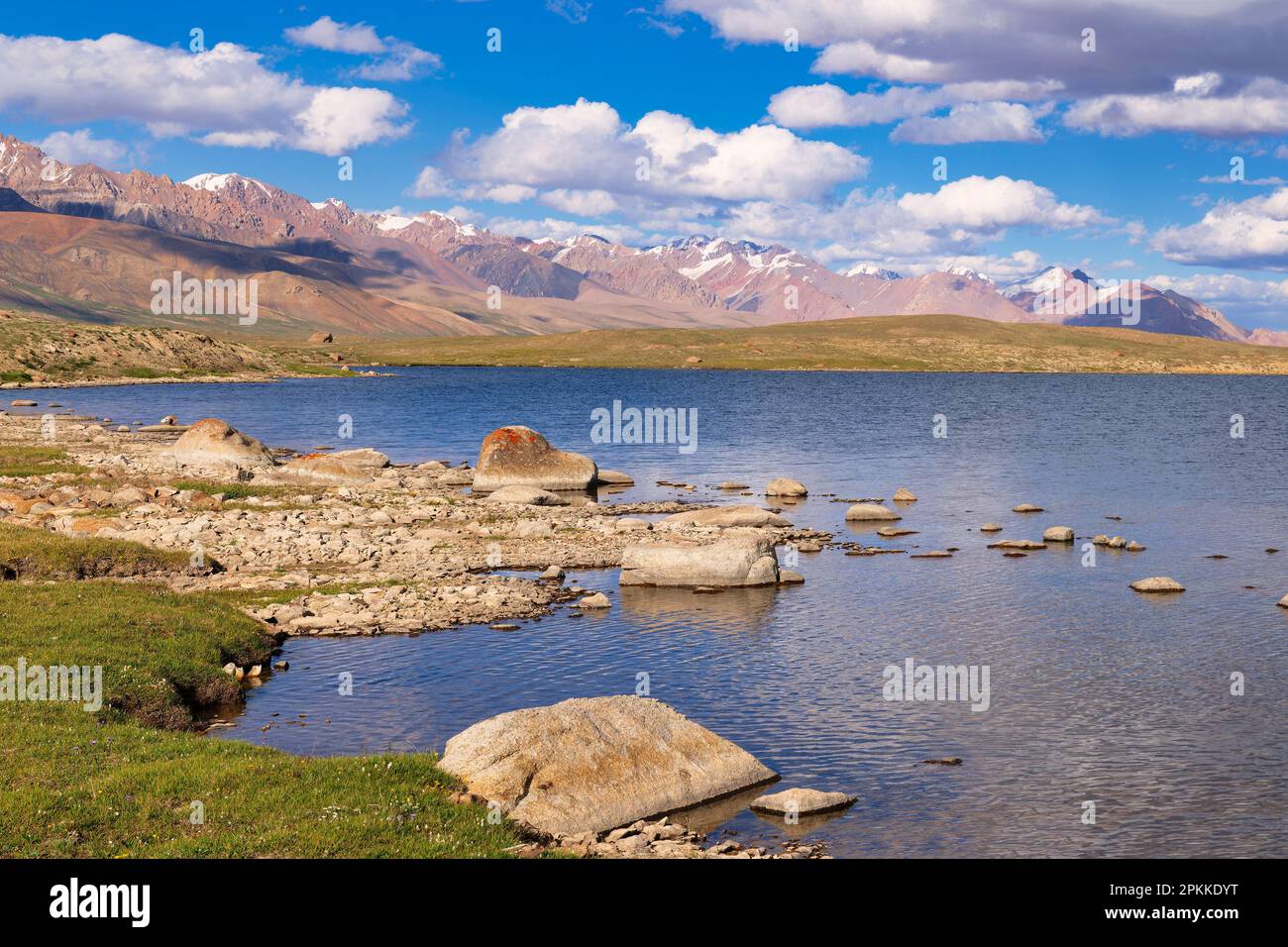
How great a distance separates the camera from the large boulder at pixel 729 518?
56688mm

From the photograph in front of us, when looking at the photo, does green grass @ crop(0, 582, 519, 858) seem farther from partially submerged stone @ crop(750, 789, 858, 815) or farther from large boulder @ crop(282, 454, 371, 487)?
large boulder @ crop(282, 454, 371, 487)

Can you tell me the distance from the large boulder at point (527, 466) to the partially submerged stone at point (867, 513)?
18408 millimetres

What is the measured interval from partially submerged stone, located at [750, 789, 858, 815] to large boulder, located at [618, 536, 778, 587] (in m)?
20.9

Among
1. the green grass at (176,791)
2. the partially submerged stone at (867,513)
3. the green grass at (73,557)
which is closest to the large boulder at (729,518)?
the partially submerged stone at (867,513)

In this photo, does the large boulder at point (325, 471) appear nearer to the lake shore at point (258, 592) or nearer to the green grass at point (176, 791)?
the lake shore at point (258, 592)

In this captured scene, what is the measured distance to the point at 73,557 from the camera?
1544 inches

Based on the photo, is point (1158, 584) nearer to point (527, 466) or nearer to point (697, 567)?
point (697, 567)

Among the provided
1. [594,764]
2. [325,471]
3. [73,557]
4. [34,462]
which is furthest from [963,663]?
[34,462]

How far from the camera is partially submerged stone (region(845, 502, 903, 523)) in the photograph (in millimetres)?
61656

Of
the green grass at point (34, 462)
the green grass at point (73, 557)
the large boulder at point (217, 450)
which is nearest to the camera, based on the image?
the green grass at point (73, 557)

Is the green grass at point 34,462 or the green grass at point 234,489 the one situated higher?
the green grass at point 34,462
